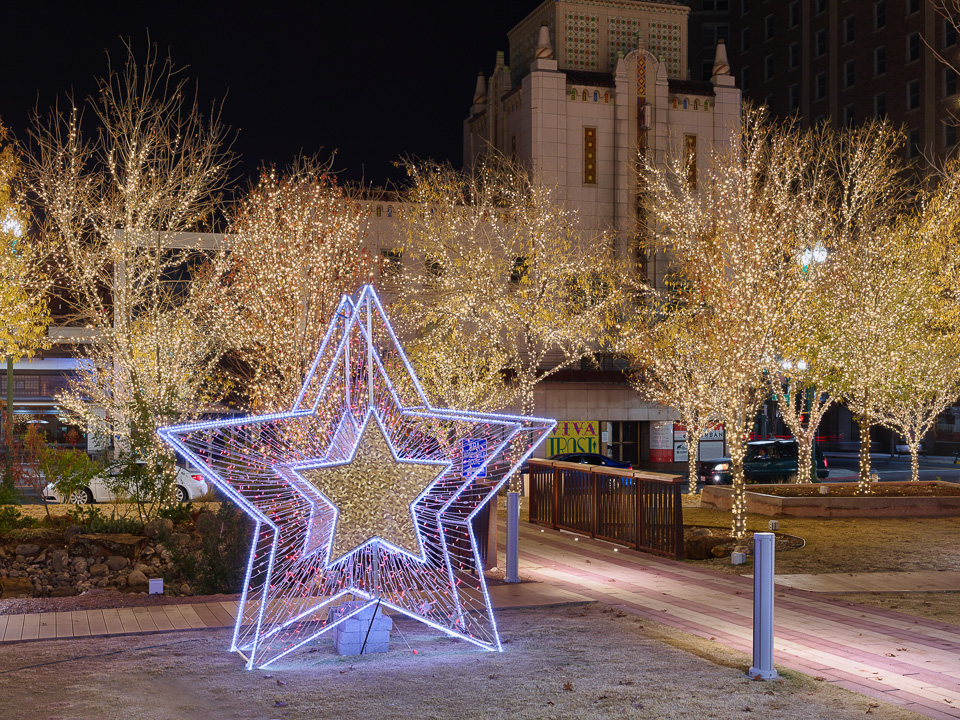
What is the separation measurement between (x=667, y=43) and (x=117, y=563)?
39.1m

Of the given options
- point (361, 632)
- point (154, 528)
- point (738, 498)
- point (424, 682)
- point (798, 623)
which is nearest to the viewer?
point (424, 682)

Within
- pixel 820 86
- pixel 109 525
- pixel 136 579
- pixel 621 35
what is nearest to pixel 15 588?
pixel 136 579

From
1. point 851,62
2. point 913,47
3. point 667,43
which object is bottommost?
point 667,43

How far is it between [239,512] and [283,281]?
1246cm

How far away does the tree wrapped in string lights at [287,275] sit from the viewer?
24.6m

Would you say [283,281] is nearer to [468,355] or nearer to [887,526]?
[468,355]

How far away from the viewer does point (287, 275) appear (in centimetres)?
2502

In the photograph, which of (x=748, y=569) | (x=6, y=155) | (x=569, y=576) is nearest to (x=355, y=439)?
(x=569, y=576)

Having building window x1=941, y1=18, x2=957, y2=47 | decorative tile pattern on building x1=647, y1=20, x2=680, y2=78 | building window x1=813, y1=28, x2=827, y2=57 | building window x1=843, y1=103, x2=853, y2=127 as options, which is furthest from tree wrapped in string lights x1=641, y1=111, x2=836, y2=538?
building window x1=813, y1=28, x2=827, y2=57

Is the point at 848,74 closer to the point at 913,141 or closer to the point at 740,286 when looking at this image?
the point at 913,141

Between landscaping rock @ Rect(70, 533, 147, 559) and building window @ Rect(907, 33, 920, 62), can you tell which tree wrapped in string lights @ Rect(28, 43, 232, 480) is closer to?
landscaping rock @ Rect(70, 533, 147, 559)

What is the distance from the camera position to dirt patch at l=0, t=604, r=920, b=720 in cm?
783

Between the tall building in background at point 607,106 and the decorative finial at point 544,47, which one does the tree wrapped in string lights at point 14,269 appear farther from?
the decorative finial at point 544,47

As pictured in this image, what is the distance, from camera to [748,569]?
49.8 ft
